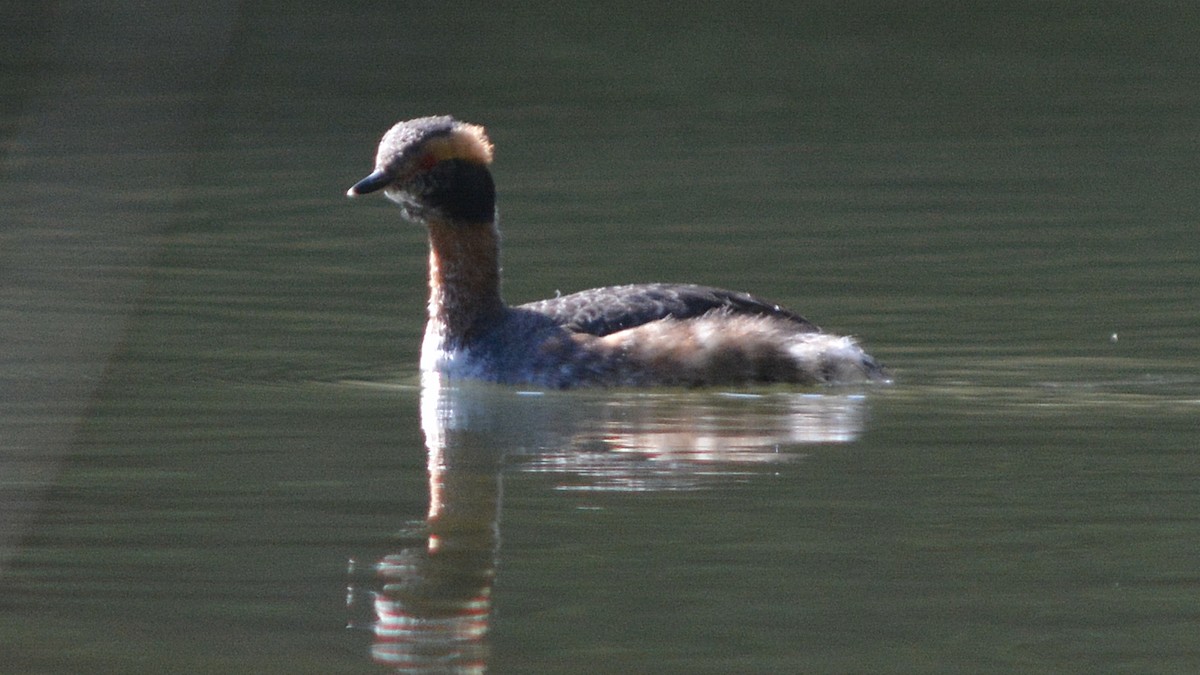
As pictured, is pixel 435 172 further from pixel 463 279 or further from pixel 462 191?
pixel 463 279

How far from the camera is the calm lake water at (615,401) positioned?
7.04 m

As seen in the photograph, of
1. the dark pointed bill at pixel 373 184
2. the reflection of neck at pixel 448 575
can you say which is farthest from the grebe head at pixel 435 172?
the reflection of neck at pixel 448 575

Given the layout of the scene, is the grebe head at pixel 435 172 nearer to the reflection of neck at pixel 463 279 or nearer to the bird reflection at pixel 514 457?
the reflection of neck at pixel 463 279

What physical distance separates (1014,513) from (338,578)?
235 cm

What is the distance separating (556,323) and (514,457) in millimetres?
1899

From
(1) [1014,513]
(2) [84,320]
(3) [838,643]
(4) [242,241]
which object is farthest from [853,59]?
(3) [838,643]

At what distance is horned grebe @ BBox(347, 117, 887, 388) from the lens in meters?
11.3

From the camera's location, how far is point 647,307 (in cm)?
1145

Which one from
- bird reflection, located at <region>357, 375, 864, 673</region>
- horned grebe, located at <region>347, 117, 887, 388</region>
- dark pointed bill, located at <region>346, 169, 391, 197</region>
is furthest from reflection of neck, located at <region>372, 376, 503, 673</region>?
dark pointed bill, located at <region>346, 169, 391, 197</region>

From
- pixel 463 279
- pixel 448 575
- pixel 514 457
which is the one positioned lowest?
pixel 448 575

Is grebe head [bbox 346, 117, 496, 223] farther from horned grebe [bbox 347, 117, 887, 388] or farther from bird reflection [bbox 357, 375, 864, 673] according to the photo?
bird reflection [bbox 357, 375, 864, 673]

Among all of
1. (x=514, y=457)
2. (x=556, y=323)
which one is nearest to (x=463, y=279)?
(x=556, y=323)

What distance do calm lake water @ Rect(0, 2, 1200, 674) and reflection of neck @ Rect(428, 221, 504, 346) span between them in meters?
0.33

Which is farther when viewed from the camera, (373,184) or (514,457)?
(373,184)
